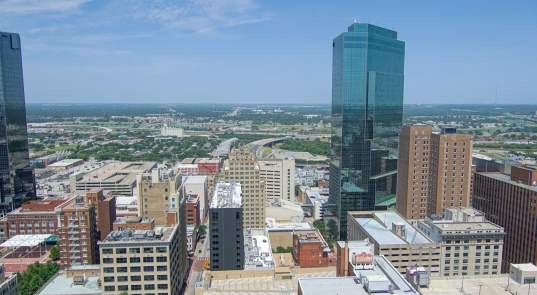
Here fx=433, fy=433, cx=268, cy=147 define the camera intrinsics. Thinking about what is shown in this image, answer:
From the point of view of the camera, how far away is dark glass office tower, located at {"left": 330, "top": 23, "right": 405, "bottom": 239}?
11519 cm

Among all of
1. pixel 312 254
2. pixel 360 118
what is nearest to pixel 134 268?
pixel 312 254

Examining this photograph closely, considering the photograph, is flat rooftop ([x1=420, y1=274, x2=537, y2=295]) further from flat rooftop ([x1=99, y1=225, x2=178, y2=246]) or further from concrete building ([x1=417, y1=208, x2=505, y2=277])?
flat rooftop ([x1=99, y1=225, x2=178, y2=246])

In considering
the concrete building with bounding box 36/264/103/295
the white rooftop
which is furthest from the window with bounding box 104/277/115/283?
the white rooftop

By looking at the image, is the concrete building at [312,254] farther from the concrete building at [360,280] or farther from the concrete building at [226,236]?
the concrete building at [360,280]

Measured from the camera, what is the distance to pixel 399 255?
71.4 metres

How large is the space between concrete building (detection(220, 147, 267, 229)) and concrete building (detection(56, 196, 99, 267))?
112 ft

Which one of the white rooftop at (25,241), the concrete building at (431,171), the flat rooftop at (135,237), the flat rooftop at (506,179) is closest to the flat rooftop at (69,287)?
the flat rooftop at (135,237)

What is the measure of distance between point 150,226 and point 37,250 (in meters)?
42.0

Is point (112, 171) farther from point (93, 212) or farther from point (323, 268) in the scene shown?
point (323, 268)

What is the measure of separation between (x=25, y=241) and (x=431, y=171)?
91.8m

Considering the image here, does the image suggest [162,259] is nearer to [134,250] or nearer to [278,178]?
[134,250]

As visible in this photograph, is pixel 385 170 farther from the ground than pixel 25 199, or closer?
farther from the ground

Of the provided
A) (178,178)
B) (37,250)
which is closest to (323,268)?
(178,178)

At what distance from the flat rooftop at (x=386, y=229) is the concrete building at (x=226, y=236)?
23980 mm
